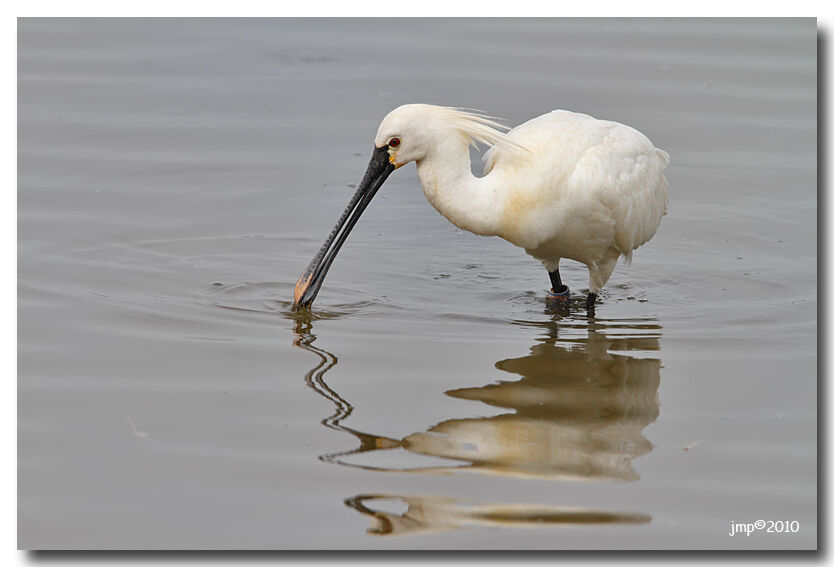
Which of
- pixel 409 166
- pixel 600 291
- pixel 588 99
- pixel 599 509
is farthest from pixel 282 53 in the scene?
pixel 599 509

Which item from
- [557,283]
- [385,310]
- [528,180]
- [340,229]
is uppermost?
[528,180]

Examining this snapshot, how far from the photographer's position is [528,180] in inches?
308

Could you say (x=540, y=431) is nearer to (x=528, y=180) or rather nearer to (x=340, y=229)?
(x=528, y=180)

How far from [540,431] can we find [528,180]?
1995mm

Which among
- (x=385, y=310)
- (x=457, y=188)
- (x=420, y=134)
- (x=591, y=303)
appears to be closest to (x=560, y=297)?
(x=591, y=303)

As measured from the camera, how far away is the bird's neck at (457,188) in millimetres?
7715

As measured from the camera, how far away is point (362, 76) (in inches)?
Result: 528

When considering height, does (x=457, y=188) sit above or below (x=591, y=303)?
above

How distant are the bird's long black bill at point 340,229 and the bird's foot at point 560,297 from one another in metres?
1.59

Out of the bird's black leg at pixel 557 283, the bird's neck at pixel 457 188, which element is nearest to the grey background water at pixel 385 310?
the bird's black leg at pixel 557 283

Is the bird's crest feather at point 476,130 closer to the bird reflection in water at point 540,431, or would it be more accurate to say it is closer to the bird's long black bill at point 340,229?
the bird's long black bill at point 340,229

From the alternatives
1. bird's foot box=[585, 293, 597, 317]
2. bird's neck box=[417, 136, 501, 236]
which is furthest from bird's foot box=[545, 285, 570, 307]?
bird's neck box=[417, 136, 501, 236]

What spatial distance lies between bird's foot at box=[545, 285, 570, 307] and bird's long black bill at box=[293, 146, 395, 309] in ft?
5.23

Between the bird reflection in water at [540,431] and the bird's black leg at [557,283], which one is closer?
the bird reflection in water at [540,431]
